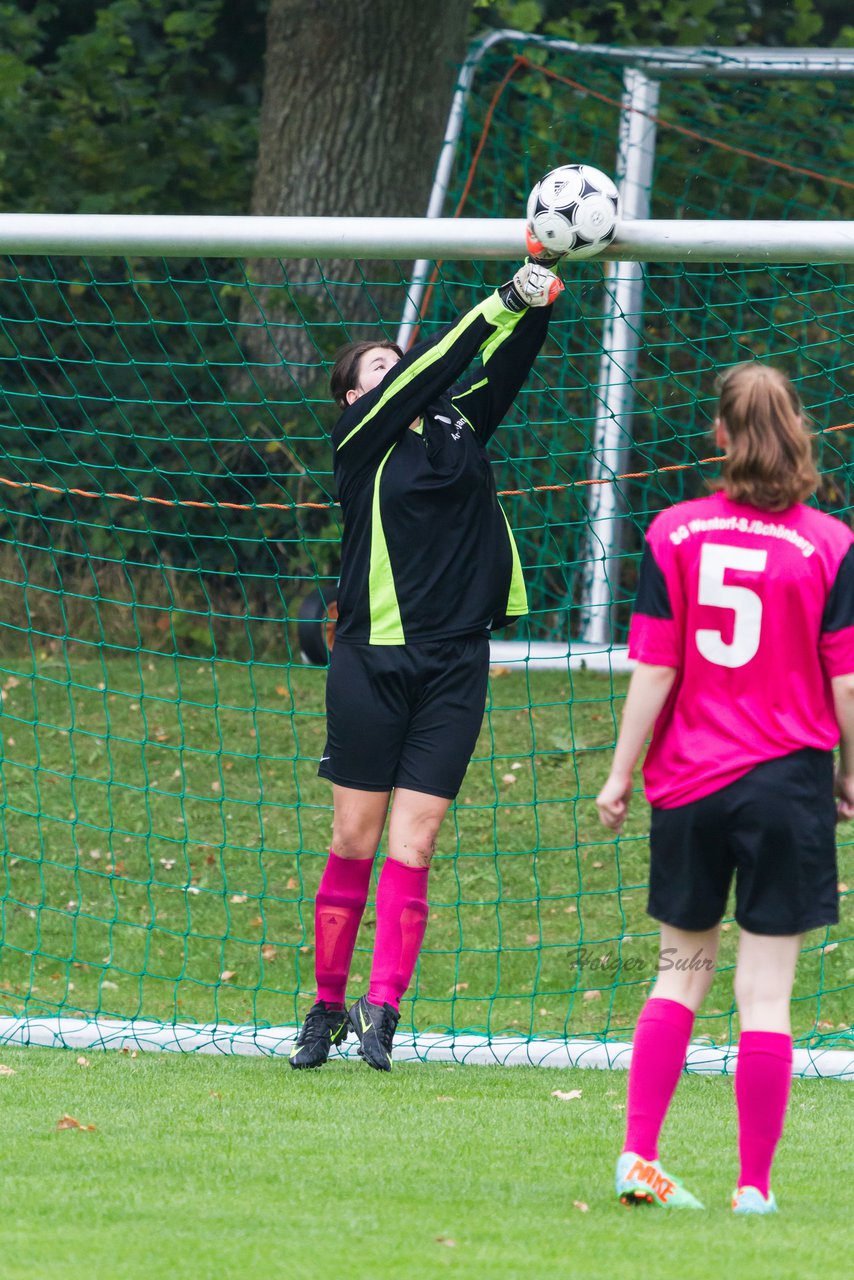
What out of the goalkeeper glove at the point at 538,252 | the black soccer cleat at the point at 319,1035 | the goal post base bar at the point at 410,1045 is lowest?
the goal post base bar at the point at 410,1045

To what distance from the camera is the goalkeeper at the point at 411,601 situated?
4.23 m

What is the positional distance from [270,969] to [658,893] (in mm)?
3331

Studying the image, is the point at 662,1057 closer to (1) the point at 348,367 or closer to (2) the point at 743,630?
(2) the point at 743,630

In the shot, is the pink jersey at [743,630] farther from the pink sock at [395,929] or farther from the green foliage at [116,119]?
the green foliage at [116,119]

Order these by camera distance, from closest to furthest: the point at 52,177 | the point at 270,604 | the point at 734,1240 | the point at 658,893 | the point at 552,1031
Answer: the point at 734,1240, the point at 658,893, the point at 552,1031, the point at 270,604, the point at 52,177

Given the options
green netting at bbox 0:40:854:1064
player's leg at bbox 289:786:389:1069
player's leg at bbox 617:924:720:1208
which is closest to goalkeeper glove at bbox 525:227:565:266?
player's leg at bbox 289:786:389:1069

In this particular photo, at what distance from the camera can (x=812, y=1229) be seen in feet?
9.77

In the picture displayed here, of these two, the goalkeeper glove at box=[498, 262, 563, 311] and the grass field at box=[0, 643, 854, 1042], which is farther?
the grass field at box=[0, 643, 854, 1042]

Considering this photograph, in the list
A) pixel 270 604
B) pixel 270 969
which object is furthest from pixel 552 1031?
pixel 270 604

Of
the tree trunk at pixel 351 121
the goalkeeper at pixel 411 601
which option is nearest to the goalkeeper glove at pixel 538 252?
the goalkeeper at pixel 411 601

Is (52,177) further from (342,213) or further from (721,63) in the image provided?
(721,63)

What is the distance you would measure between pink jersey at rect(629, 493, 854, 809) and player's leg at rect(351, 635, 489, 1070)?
4.09 feet

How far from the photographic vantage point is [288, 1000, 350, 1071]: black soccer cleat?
4.39 meters

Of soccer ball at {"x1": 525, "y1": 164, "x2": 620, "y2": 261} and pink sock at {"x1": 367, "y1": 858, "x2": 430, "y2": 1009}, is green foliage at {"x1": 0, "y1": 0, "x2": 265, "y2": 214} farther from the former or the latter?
pink sock at {"x1": 367, "y1": 858, "x2": 430, "y2": 1009}
